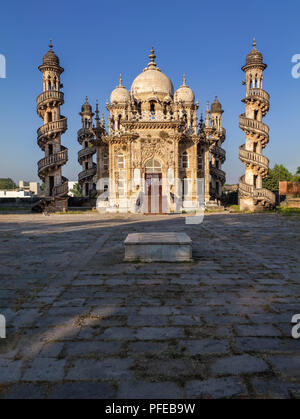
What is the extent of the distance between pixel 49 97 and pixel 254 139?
2082 centimetres

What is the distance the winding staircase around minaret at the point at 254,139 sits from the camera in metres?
29.6

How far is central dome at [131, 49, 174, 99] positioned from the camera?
34562mm

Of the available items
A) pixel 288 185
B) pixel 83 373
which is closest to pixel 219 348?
pixel 83 373

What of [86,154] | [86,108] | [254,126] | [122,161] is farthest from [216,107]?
[122,161]

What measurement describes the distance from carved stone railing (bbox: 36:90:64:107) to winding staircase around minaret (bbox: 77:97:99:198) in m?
10.9

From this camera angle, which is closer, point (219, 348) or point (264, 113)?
point (219, 348)

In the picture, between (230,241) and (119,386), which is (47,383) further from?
(230,241)

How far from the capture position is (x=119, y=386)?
8.44ft

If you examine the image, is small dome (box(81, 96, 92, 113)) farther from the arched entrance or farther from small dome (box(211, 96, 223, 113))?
the arched entrance

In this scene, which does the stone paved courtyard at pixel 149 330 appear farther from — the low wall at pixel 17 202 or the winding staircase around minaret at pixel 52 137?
the low wall at pixel 17 202

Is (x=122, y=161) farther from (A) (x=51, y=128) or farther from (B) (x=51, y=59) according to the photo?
(B) (x=51, y=59)

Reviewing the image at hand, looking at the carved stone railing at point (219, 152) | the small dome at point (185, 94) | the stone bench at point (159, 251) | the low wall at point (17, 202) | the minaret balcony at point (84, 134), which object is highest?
the small dome at point (185, 94)

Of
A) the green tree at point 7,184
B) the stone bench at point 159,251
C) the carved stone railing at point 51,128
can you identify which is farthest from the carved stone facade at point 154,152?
the green tree at point 7,184

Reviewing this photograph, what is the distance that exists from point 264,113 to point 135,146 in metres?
13.9
